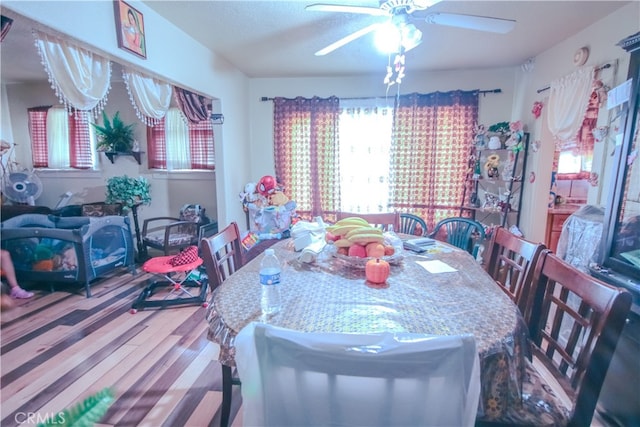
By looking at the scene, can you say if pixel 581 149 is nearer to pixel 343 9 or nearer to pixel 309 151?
pixel 309 151

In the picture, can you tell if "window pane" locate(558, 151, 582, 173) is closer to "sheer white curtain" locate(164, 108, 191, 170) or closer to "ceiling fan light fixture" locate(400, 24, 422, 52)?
"ceiling fan light fixture" locate(400, 24, 422, 52)

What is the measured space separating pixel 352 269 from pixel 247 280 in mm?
505

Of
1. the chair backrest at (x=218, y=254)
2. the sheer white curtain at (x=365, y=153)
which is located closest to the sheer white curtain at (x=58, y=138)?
the sheer white curtain at (x=365, y=153)

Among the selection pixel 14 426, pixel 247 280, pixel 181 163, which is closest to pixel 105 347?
pixel 14 426

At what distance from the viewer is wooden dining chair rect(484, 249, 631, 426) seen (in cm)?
80

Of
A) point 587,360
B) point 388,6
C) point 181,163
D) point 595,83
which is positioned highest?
point 388,6

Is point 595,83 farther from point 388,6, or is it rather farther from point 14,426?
point 14,426

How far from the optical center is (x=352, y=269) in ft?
4.78

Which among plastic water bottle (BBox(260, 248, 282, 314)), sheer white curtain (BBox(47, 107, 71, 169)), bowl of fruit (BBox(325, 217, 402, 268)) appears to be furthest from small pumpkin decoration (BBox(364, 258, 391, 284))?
sheer white curtain (BBox(47, 107, 71, 169))

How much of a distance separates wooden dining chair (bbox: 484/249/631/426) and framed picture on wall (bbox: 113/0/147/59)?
8.26 ft

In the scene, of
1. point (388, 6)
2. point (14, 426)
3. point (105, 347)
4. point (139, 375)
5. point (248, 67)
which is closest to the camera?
point (14, 426)

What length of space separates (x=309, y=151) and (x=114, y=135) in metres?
2.50

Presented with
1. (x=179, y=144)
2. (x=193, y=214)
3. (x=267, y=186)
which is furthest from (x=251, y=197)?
(x=179, y=144)

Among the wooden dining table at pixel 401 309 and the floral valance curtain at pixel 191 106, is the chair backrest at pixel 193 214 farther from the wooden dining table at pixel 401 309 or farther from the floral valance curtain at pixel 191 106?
the wooden dining table at pixel 401 309
